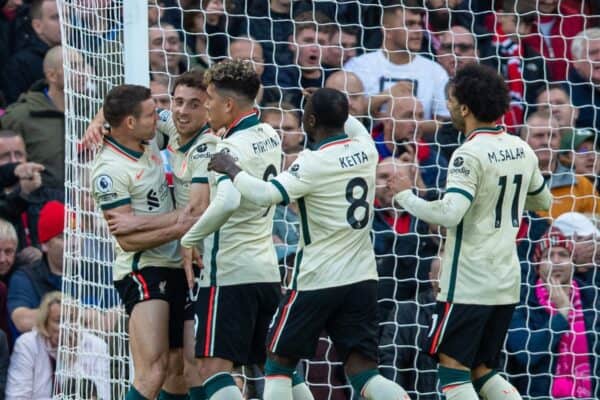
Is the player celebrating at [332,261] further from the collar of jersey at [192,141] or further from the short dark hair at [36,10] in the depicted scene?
the short dark hair at [36,10]

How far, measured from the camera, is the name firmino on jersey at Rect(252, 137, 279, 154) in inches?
307

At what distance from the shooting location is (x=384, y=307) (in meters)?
10.2

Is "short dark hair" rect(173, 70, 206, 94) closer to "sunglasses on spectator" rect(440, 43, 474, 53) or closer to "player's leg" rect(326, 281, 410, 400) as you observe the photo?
→ "player's leg" rect(326, 281, 410, 400)

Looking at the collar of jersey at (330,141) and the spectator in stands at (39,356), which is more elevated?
the collar of jersey at (330,141)

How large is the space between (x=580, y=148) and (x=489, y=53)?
3.51 feet

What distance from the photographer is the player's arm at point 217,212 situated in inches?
295

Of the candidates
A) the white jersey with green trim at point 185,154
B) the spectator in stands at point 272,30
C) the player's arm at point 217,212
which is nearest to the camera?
the player's arm at point 217,212

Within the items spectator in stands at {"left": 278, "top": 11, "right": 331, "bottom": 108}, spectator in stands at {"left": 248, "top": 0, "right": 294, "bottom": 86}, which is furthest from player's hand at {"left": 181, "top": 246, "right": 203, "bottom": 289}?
spectator in stands at {"left": 248, "top": 0, "right": 294, "bottom": 86}

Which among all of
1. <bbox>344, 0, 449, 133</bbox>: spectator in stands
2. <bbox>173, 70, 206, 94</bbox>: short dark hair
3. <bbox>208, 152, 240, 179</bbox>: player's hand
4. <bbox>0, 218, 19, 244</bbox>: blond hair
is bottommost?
<bbox>0, 218, 19, 244</bbox>: blond hair

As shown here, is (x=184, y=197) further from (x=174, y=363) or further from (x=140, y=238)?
(x=174, y=363)

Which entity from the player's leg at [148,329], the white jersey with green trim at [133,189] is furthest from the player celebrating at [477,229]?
the player's leg at [148,329]

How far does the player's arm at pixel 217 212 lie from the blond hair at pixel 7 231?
9.98 ft

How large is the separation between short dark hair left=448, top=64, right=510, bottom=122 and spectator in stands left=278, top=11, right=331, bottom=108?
3219mm

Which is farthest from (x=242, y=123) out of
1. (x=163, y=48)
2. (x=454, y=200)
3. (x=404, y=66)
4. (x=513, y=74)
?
(x=513, y=74)
